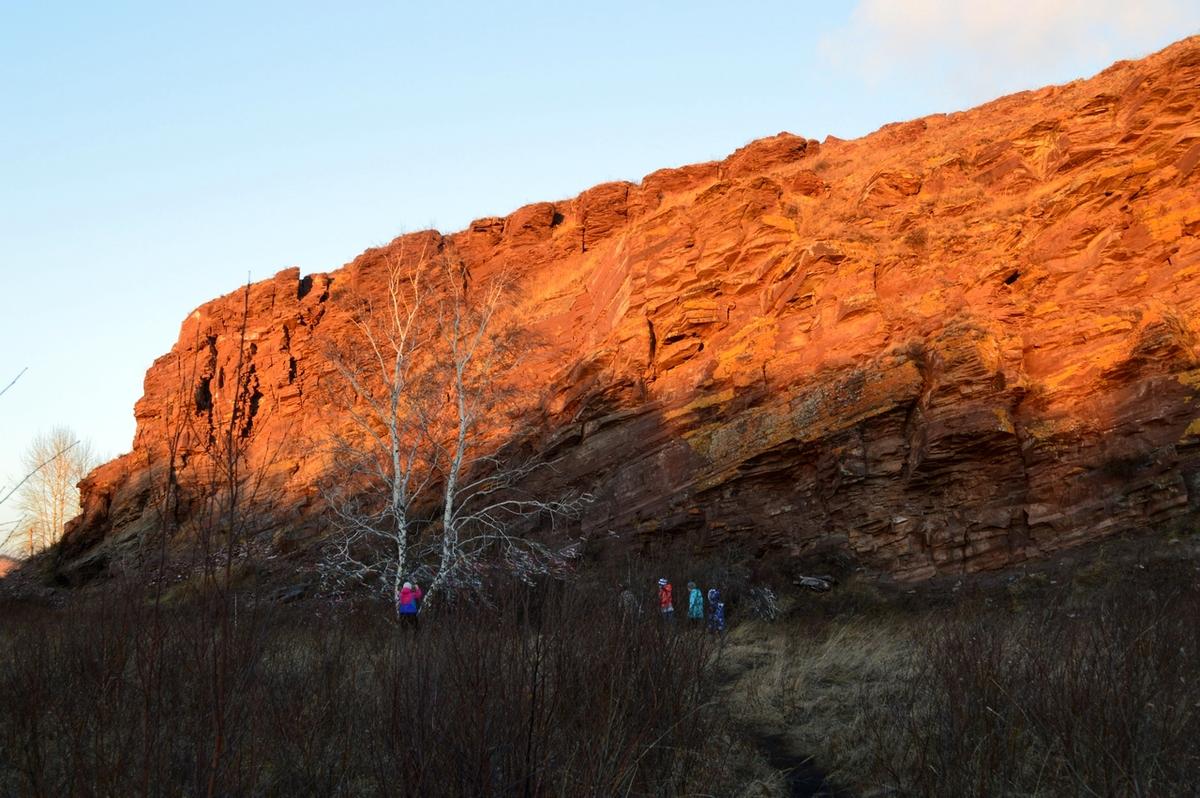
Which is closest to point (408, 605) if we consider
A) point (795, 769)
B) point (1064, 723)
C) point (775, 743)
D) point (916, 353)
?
point (775, 743)

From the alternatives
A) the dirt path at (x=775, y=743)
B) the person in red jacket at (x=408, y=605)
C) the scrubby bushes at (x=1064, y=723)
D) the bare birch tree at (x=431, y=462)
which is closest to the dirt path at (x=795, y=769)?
the dirt path at (x=775, y=743)

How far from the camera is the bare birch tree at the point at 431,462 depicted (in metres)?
15.5

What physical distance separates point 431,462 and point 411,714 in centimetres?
1869

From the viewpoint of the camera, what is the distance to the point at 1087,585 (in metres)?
13.0

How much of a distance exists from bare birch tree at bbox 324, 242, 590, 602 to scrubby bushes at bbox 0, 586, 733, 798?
24.8 feet

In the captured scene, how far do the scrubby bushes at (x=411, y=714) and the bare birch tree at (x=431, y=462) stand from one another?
297 inches

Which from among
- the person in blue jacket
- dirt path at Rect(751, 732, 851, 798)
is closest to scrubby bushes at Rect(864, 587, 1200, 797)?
dirt path at Rect(751, 732, 851, 798)

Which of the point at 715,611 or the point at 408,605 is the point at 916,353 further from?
the point at 408,605

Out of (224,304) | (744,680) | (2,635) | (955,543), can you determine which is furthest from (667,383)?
(224,304)

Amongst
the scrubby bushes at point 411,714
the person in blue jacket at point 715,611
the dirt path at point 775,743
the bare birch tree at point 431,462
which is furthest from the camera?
the bare birch tree at point 431,462

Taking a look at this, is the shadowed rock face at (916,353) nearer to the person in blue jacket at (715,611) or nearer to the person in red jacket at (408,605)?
the person in blue jacket at (715,611)

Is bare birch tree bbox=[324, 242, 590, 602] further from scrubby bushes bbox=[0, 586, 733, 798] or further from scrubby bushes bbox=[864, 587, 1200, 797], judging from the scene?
scrubby bushes bbox=[864, 587, 1200, 797]

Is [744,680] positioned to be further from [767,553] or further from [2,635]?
[2,635]

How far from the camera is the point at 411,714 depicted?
4008 millimetres
